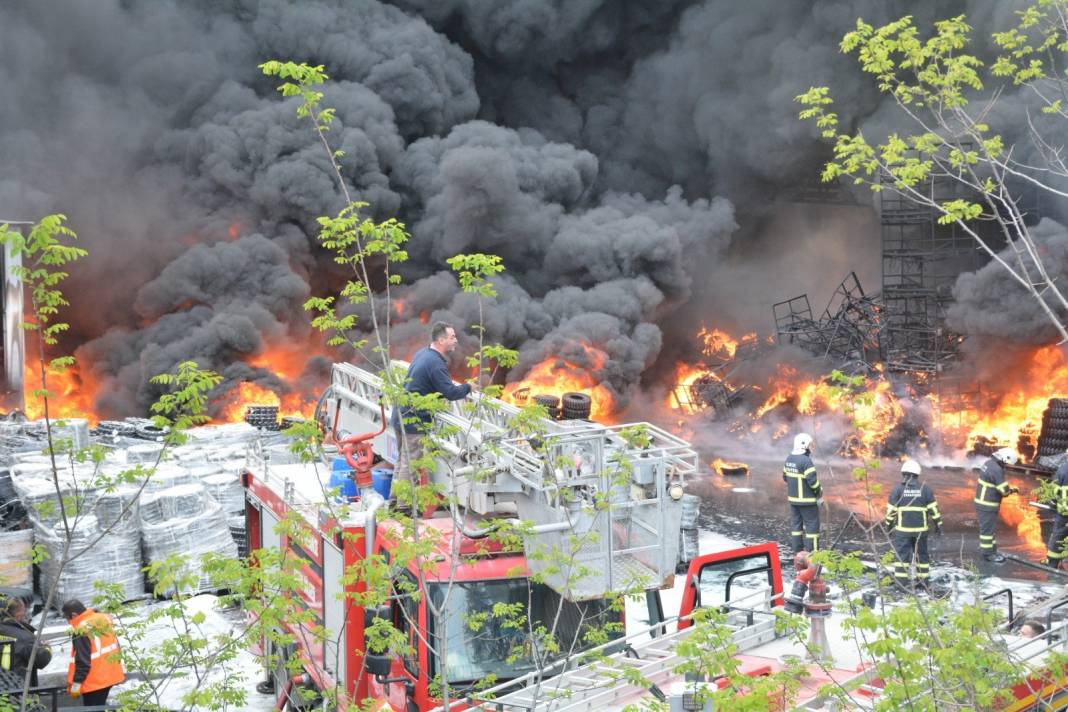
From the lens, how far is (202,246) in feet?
68.3

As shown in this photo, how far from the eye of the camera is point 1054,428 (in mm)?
16328

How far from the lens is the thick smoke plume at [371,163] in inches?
824

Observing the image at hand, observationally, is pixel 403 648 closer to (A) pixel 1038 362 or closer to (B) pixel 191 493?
(B) pixel 191 493

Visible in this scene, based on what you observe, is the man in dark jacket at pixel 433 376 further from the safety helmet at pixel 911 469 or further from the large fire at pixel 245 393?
the large fire at pixel 245 393

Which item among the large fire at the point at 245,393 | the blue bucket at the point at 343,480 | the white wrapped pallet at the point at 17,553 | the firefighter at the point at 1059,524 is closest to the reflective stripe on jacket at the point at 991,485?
the firefighter at the point at 1059,524

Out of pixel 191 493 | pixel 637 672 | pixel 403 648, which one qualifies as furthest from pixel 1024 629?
pixel 191 493

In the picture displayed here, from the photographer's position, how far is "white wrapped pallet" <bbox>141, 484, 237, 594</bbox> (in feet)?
30.8

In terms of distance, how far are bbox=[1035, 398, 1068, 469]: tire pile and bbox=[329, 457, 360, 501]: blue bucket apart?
12644mm

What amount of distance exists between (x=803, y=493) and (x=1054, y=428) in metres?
8.96

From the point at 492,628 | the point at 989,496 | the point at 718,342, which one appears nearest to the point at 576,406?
the point at 718,342

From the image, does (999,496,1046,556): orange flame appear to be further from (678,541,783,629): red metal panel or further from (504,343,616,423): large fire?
(504,343,616,423): large fire

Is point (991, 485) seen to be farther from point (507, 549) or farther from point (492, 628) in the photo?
point (507, 549)

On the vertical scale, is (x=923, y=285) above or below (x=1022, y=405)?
above

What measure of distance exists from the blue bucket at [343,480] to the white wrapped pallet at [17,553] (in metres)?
3.70
